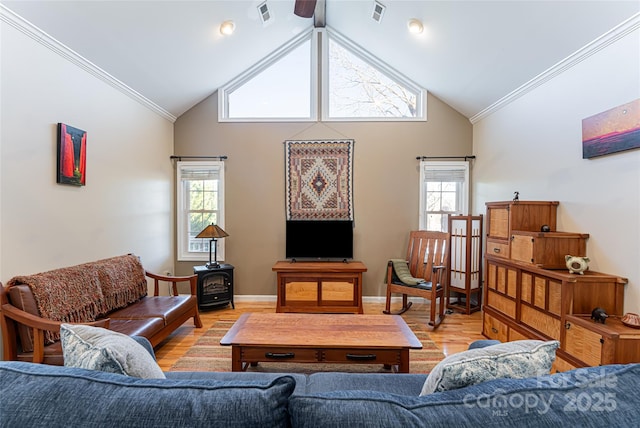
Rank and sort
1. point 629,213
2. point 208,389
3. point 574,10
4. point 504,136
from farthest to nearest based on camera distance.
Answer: point 504,136 < point 574,10 < point 629,213 < point 208,389

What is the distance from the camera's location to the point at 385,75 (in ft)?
14.7

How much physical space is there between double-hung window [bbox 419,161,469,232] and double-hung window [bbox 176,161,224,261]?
3.06m

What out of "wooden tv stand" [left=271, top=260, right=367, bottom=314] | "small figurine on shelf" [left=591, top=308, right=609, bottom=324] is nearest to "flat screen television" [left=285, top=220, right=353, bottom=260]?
"wooden tv stand" [left=271, top=260, right=367, bottom=314]

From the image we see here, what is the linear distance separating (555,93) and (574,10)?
756mm

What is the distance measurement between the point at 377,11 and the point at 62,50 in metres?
3.12

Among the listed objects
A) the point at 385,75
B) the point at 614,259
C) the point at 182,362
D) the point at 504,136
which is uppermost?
the point at 385,75

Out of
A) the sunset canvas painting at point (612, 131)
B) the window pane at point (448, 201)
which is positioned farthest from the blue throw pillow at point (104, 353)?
the window pane at point (448, 201)

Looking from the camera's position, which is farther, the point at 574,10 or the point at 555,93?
the point at 555,93

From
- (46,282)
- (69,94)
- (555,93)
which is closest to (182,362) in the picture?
(46,282)

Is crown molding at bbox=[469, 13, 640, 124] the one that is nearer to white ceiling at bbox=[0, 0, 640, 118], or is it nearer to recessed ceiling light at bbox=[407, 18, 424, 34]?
white ceiling at bbox=[0, 0, 640, 118]

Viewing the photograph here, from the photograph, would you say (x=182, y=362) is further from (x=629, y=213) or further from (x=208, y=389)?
(x=629, y=213)

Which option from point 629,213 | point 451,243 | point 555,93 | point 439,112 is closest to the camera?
point 629,213

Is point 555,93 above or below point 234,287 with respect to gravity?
above

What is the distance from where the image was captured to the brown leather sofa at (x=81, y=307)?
1979 mm
